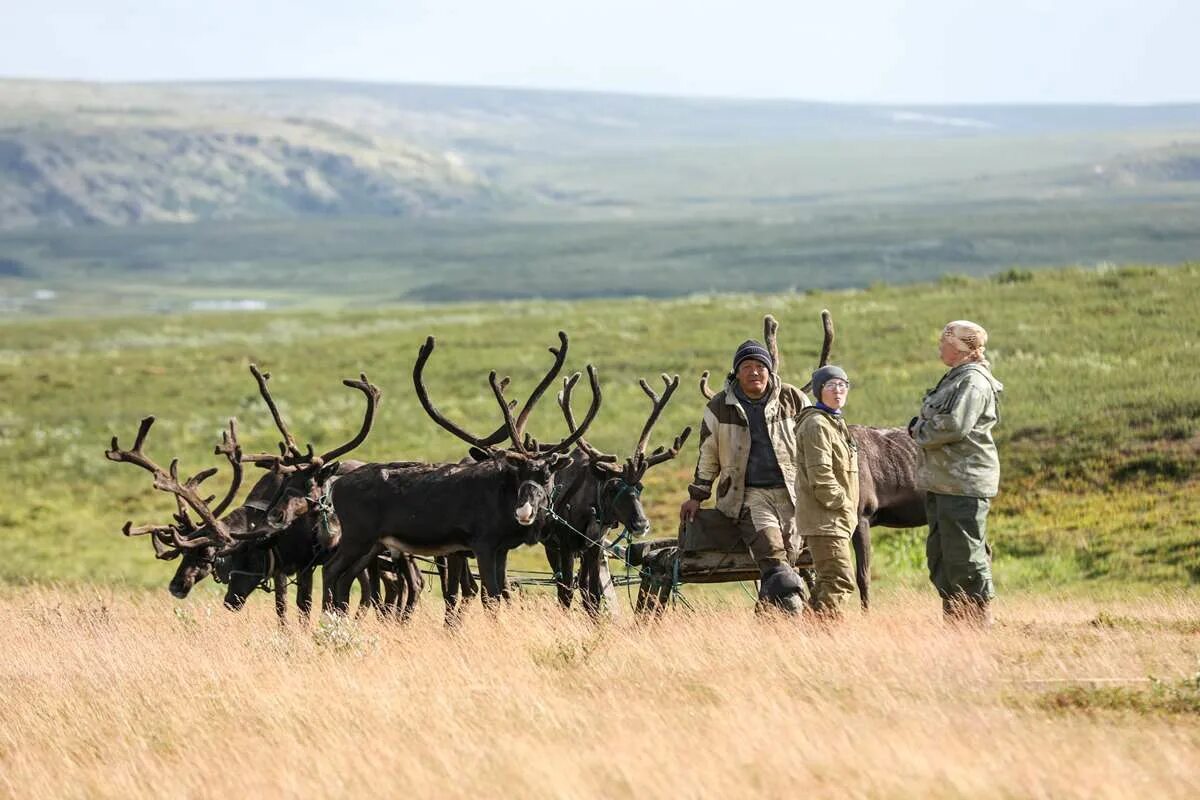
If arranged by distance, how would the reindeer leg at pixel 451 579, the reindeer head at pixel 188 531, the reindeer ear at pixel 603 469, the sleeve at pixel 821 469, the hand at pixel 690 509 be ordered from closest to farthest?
1. the sleeve at pixel 821 469
2. the hand at pixel 690 509
3. the reindeer ear at pixel 603 469
4. the reindeer leg at pixel 451 579
5. the reindeer head at pixel 188 531

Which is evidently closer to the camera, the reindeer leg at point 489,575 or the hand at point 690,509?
the hand at point 690,509

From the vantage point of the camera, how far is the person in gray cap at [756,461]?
12742 millimetres

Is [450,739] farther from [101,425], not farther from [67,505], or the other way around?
[101,425]

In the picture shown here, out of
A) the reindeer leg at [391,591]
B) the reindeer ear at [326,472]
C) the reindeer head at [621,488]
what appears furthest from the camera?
the reindeer leg at [391,591]

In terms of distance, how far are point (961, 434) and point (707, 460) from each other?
1.82m

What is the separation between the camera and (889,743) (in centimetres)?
923

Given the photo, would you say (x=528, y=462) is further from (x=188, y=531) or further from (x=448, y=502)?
(x=188, y=531)

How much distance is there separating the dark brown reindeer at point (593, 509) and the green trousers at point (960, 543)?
7.76 ft

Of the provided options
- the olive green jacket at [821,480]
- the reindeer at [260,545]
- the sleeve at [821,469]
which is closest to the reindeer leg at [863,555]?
the olive green jacket at [821,480]

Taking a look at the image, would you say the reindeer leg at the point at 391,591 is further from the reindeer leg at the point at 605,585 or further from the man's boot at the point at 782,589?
the man's boot at the point at 782,589

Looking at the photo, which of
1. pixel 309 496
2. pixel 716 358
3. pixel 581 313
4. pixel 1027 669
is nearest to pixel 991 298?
pixel 716 358

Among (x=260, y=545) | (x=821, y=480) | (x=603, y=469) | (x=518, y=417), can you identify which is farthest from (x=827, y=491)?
(x=260, y=545)

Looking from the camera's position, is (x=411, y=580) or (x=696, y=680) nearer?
(x=696, y=680)

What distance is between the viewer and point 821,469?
12578 millimetres
